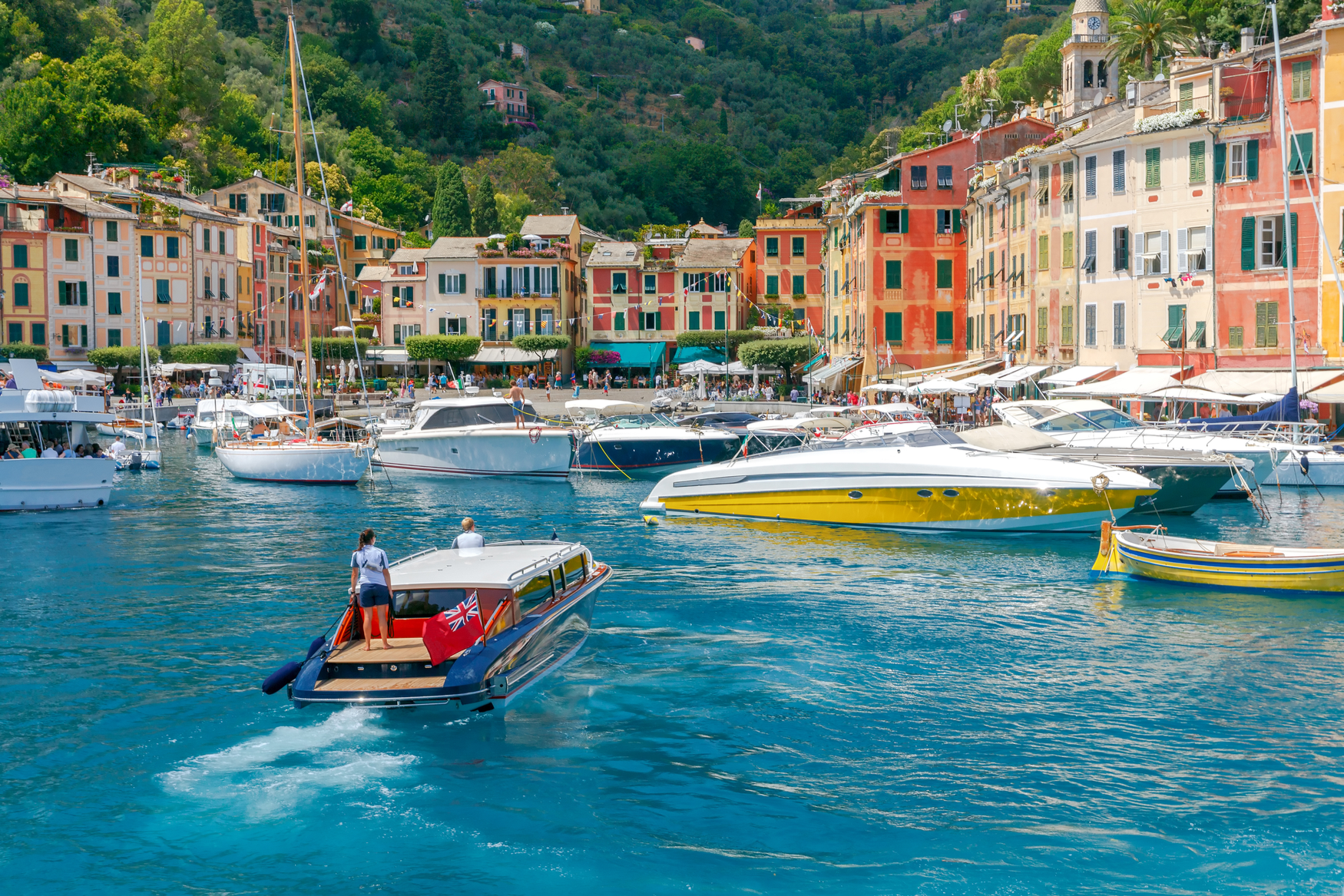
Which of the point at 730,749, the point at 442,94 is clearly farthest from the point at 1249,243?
the point at 442,94

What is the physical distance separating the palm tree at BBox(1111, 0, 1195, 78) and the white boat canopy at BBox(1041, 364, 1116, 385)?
25089 mm

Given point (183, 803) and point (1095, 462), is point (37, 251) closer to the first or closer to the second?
point (1095, 462)

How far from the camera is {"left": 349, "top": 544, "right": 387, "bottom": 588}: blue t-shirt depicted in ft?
53.2

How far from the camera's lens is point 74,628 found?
21625 millimetres

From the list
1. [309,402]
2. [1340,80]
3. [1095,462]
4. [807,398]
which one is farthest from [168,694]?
[807,398]

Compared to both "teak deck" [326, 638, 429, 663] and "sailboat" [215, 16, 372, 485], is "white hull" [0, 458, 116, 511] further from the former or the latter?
"teak deck" [326, 638, 429, 663]

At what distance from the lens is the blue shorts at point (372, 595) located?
52.8 ft

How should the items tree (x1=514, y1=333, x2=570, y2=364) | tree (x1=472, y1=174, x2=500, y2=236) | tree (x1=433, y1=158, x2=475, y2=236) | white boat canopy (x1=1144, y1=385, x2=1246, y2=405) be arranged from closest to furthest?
white boat canopy (x1=1144, y1=385, x2=1246, y2=405) < tree (x1=514, y1=333, x2=570, y2=364) < tree (x1=433, y1=158, x2=475, y2=236) < tree (x1=472, y1=174, x2=500, y2=236)

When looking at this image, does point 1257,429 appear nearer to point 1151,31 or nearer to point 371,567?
point 371,567

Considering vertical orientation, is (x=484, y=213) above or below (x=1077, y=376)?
above

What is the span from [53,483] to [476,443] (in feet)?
46.9

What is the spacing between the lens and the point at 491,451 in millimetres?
46094

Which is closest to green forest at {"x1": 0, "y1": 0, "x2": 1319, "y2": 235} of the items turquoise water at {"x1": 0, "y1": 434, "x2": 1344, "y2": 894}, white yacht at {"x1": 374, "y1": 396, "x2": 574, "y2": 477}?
white yacht at {"x1": 374, "y1": 396, "x2": 574, "y2": 477}

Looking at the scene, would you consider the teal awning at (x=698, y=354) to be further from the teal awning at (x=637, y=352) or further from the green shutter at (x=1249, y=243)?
the green shutter at (x=1249, y=243)
